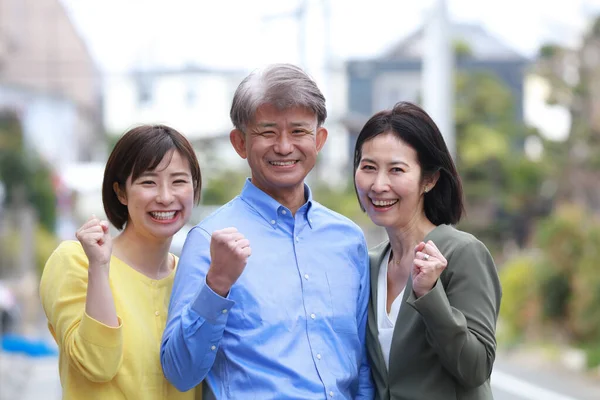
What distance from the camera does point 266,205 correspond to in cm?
373

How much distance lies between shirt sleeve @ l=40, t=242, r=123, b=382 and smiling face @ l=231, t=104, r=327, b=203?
667mm

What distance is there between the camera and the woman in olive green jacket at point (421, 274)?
339 centimetres

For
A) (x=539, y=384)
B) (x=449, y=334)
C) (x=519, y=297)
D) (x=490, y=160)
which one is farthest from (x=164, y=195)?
(x=490, y=160)

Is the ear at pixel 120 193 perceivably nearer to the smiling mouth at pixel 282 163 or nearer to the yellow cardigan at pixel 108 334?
the yellow cardigan at pixel 108 334

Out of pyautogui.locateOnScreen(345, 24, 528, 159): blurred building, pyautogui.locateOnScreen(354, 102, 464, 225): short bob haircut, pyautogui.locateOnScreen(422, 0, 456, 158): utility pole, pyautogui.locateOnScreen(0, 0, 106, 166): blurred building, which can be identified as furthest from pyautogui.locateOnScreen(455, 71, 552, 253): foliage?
pyautogui.locateOnScreen(354, 102, 464, 225): short bob haircut

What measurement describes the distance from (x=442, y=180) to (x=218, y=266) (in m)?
0.95

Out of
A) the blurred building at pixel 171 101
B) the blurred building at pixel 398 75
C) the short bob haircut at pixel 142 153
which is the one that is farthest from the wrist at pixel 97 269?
the blurred building at pixel 171 101

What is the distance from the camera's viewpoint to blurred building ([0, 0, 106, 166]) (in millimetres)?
46094

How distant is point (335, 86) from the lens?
44469 mm

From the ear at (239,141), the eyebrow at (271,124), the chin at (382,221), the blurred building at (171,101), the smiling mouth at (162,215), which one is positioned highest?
the eyebrow at (271,124)

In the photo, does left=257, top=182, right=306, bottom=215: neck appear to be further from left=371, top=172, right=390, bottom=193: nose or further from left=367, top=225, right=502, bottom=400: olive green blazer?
left=367, top=225, right=502, bottom=400: olive green blazer

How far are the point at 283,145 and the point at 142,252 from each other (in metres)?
0.66

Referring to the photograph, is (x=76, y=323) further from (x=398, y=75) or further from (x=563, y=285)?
(x=398, y=75)

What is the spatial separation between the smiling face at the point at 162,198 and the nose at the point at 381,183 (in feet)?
2.09
